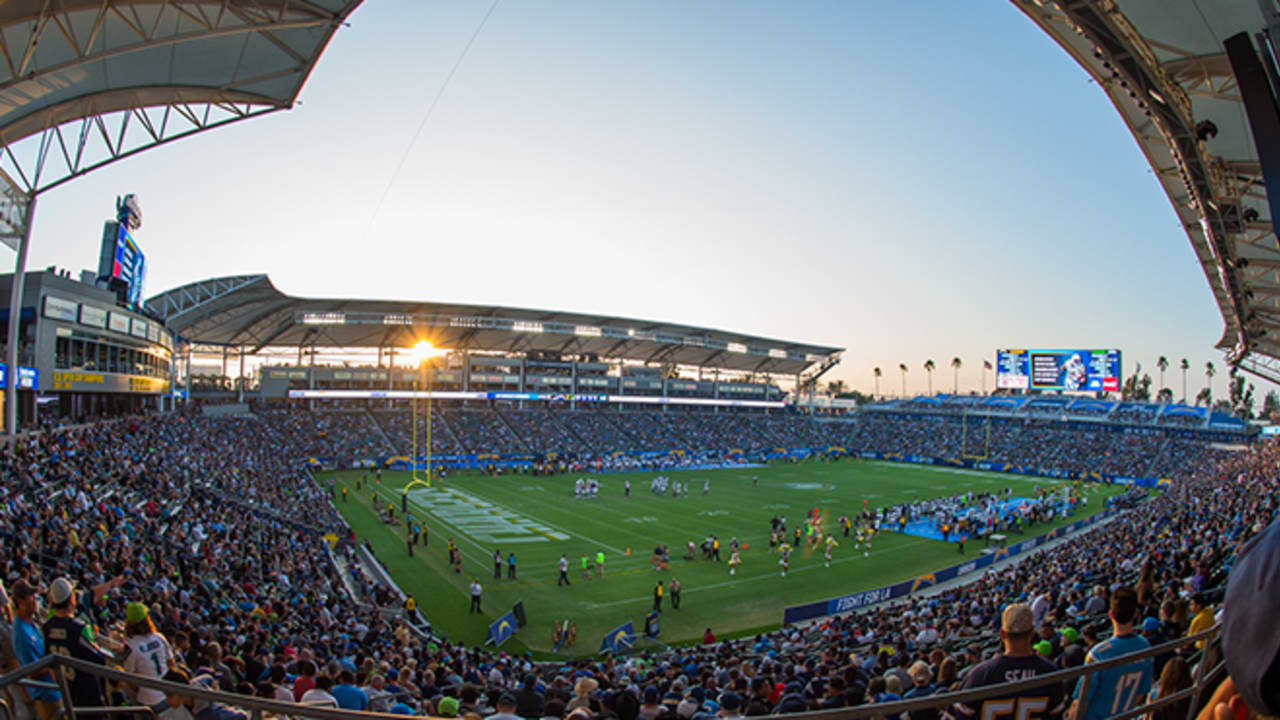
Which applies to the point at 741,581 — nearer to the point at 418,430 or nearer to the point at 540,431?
the point at 418,430

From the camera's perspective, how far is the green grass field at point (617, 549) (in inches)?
837

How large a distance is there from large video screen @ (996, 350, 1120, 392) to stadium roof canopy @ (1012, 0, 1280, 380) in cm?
5027

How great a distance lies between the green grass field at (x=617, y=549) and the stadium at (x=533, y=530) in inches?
8.2

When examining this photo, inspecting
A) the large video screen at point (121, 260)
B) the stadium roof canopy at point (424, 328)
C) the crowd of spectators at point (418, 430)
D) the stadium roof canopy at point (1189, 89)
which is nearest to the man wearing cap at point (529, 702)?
the stadium roof canopy at point (1189, 89)

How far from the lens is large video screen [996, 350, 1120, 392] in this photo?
197 ft

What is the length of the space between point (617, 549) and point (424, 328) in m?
43.5

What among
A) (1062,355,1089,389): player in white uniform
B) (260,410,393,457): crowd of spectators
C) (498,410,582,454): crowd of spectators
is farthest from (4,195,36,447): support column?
(1062,355,1089,389): player in white uniform

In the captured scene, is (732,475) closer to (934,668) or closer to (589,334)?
(589,334)

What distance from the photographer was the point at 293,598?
54.6ft

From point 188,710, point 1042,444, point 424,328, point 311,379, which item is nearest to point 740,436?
point 1042,444

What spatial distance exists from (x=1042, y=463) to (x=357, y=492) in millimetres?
61760

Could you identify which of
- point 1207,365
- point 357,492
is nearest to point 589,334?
point 357,492

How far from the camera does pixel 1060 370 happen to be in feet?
203

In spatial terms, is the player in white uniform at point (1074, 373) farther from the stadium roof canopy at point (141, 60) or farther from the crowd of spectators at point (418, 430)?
the stadium roof canopy at point (141, 60)
